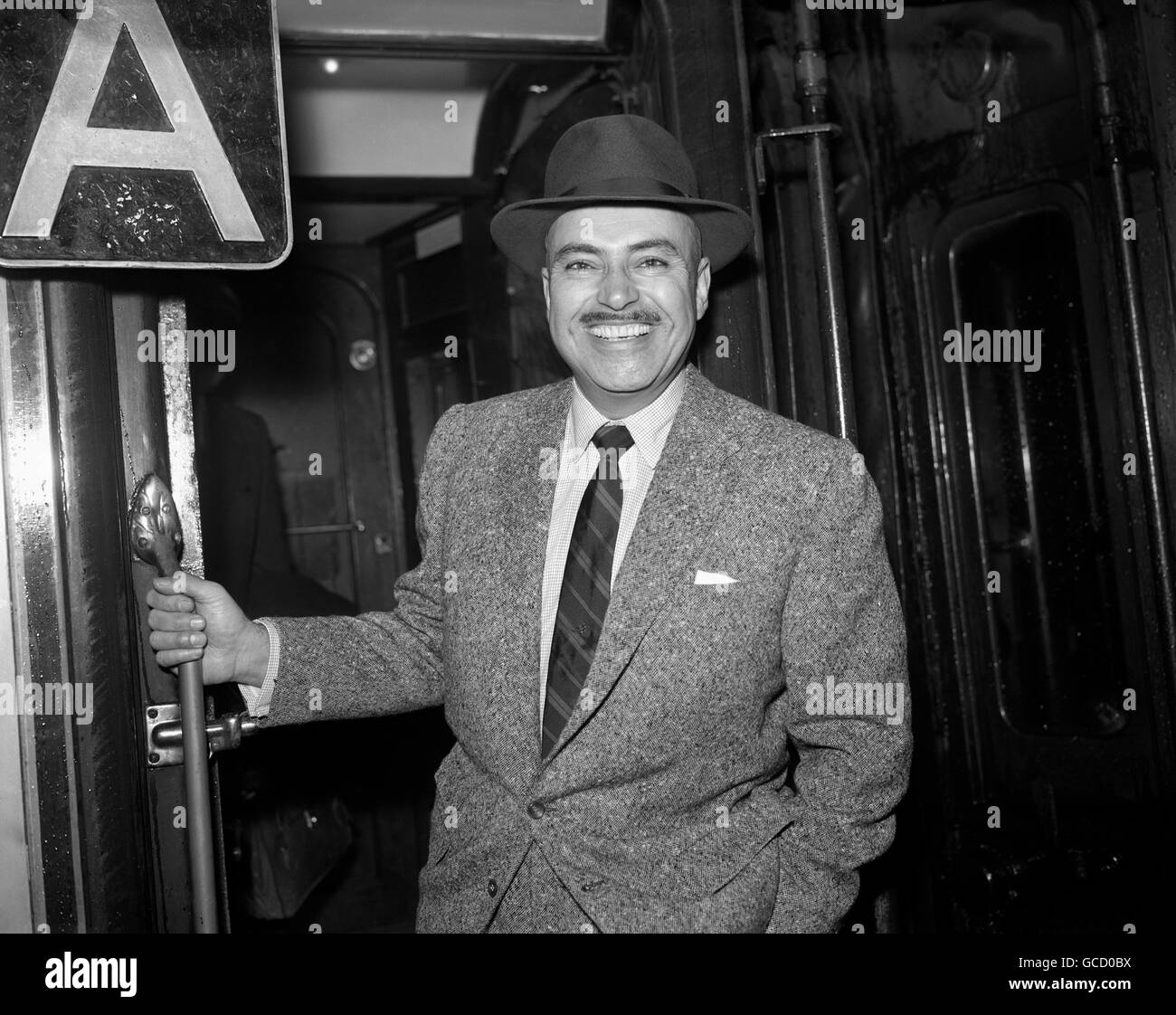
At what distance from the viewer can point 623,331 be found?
1.71m

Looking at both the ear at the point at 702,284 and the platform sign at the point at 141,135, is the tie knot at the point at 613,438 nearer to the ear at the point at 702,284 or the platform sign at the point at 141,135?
the ear at the point at 702,284

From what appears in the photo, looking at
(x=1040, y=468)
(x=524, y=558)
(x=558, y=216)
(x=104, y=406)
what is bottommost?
(x=524, y=558)

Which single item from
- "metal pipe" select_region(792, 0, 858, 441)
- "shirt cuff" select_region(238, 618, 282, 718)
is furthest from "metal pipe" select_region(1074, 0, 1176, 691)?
"shirt cuff" select_region(238, 618, 282, 718)

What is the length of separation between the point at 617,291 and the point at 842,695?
0.75 meters

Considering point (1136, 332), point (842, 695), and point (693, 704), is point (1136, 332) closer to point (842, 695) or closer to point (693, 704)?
point (842, 695)

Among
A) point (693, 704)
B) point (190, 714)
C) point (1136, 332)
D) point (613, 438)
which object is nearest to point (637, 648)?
point (693, 704)

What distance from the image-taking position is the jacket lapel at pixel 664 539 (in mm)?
1537

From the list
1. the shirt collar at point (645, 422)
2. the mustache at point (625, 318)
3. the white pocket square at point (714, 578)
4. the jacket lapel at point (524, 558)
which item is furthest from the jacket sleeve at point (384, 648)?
the white pocket square at point (714, 578)

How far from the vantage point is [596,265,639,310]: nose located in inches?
66.8

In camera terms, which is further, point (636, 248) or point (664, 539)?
point (636, 248)

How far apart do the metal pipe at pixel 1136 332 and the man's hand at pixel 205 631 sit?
187cm

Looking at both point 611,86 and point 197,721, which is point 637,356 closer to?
point 197,721

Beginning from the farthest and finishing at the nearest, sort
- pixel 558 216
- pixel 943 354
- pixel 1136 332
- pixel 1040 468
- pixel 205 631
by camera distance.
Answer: pixel 943 354 < pixel 1040 468 < pixel 1136 332 < pixel 558 216 < pixel 205 631

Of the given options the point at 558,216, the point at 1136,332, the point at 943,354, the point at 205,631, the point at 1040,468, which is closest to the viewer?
the point at 205,631
